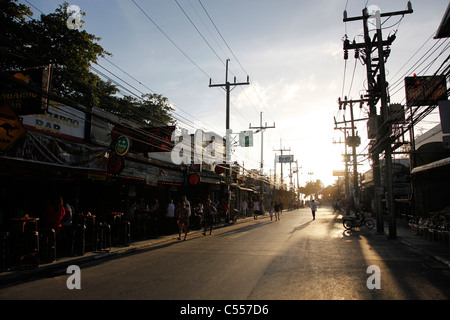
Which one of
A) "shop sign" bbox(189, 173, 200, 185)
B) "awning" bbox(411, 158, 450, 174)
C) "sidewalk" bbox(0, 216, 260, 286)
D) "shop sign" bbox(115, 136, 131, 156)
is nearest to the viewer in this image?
"sidewalk" bbox(0, 216, 260, 286)

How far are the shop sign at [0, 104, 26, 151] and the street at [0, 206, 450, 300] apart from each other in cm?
410

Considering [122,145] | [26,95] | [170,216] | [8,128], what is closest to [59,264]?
[8,128]

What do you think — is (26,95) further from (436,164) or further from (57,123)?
(436,164)

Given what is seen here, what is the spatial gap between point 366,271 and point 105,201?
1228 centimetres

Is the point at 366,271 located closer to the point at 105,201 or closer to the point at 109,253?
the point at 109,253

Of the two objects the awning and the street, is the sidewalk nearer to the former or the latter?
the street

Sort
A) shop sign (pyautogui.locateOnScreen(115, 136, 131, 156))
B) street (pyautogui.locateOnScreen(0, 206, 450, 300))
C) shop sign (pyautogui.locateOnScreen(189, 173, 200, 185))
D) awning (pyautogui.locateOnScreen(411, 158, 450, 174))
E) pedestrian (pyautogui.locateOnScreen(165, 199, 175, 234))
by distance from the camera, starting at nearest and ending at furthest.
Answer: street (pyautogui.locateOnScreen(0, 206, 450, 300)) < shop sign (pyautogui.locateOnScreen(115, 136, 131, 156)) < awning (pyautogui.locateOnScreen(411, 158, 450, 174)) < pedestrian (pyautogui.locateOnScreen(165, 199, 175, 234)) < shop sign (pyautogui.locateOnScreen(189, 173, 200, 185))

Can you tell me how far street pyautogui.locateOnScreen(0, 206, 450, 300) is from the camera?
5.23 meters

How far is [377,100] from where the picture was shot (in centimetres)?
1848

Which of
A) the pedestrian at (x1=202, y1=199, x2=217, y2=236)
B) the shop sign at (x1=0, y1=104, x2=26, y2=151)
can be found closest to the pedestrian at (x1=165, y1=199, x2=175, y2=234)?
the pedestrian at (x1=202, y1=199, x2=217, y2=236)

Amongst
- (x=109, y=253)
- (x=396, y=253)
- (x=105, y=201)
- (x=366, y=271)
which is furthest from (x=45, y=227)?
(x=396, y=253)

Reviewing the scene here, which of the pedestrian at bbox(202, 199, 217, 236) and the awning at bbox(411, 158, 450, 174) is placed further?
the pedestrian at bbox(202, 199, 217, 236)

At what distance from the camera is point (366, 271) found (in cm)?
699

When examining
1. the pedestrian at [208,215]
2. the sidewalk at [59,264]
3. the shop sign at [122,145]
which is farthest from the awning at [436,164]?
the shop sign at [122,145]
